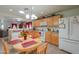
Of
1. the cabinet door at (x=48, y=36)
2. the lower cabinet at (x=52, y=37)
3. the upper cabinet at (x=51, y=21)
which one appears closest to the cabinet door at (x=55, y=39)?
the lower cabinet at (x=52, y=37)

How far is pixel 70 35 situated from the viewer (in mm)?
3830

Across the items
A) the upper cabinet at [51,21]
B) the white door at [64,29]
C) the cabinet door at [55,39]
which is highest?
the upper cabinet at [51,21]

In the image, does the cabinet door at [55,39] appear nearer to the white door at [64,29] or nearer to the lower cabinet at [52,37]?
the lower cabinet at [52,37]

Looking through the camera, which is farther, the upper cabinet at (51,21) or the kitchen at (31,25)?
the upper cabinet at (51,21)

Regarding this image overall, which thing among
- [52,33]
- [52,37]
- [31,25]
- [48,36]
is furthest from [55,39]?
[31,25]

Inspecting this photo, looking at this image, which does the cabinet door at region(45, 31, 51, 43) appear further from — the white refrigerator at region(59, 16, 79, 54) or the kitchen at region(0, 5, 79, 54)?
the white refrigerator at region(59, 16, 79, 54)

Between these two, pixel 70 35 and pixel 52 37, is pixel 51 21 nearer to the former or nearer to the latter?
pixel 52 37

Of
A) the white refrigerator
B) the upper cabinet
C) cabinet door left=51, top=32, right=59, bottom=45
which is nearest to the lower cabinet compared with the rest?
cabinet door left=51, top=32, right=59, bottom=45

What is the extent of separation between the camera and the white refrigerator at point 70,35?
361cm

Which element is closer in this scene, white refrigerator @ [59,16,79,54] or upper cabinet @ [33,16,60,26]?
white refrigerator @ [59,16,79,54]

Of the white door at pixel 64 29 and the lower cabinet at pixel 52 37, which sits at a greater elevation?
the white door at pixel 64 29

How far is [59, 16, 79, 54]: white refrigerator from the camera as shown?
3.61 meters
